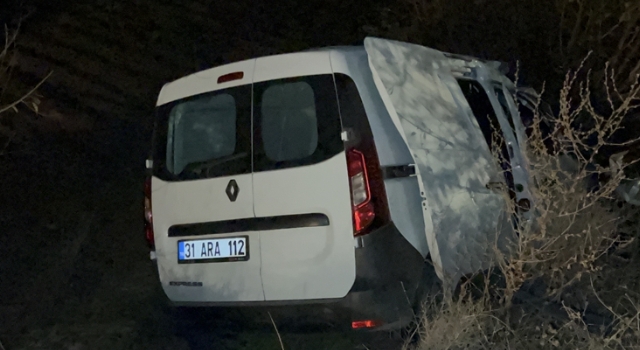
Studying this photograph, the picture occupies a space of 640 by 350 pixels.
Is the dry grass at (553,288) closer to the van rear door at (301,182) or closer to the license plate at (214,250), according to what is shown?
the van rear door at (301,182)

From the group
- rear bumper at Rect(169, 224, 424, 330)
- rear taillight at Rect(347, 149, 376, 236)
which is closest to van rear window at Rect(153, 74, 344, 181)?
rear taillight at Rect(347, 149, 376, 236)

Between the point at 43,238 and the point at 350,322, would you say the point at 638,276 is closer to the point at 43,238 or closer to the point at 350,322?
the point at 350,322

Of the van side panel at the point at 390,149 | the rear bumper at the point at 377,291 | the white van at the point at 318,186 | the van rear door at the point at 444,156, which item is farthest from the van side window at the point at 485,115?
the rear bumper at the point at 377,291

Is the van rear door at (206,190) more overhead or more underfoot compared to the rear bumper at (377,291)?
more overhead

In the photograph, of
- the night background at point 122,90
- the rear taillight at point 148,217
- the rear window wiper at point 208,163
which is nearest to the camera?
the rear window wiper at point 208,163

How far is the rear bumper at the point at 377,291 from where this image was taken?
3572 mm

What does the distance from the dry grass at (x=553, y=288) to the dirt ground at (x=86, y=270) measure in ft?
1.84

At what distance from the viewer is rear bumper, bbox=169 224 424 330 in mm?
3572

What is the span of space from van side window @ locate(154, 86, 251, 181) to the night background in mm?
940

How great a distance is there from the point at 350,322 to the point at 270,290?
497 millimetres

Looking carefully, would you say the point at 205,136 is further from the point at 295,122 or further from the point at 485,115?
the point at 485,115

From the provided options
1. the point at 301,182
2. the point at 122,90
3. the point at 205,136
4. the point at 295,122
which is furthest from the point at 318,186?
the point at 122,90

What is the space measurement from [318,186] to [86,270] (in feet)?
12.7

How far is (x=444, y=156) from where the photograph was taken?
412cm
